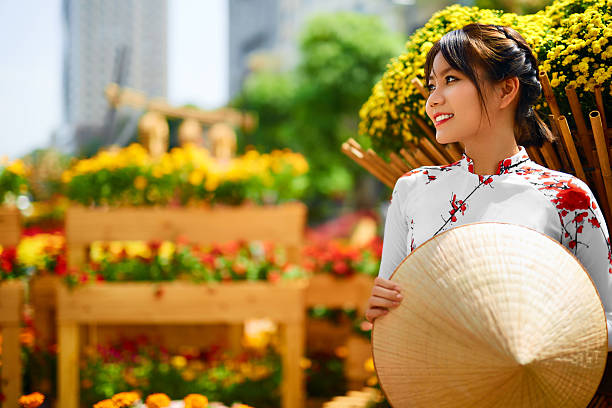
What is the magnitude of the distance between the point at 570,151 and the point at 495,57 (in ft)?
1.26

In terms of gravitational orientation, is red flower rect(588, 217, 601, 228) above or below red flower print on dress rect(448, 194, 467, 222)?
below

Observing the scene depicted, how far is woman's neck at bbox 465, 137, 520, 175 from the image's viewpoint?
1.38 m

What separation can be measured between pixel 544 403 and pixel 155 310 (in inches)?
115

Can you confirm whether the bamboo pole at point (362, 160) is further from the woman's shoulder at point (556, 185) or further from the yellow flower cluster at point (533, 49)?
the woman's shoulder at point (556, 185)

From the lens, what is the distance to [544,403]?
1.11m

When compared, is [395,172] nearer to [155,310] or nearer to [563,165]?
A: [563,165]

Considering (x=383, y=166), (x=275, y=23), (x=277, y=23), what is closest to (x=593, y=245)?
(x=383, y=166)

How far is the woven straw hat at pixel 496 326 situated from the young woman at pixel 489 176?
10cm

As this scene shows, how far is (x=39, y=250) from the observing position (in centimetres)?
434

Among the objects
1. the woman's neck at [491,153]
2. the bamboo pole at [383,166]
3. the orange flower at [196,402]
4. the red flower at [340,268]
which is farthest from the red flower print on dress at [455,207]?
the red flower at [340,268]

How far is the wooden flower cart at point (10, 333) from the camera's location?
3088 mm

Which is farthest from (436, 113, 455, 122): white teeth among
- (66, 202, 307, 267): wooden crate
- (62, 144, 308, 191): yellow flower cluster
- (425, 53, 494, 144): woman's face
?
(62, 144, 308, 191): yellow flower cluster

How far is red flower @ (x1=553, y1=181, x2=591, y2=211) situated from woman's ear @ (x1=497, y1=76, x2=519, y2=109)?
260mm

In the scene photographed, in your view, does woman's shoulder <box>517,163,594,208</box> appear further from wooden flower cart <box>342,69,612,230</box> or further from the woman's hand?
the woman's hand
